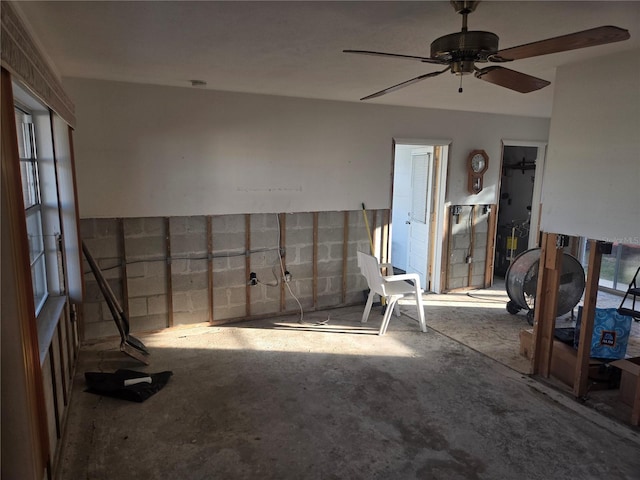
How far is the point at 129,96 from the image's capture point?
4.01 meters

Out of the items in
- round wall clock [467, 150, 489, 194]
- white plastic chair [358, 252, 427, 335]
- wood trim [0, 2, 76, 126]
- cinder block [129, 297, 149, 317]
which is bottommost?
cinder block [129, 297, 149, 317]

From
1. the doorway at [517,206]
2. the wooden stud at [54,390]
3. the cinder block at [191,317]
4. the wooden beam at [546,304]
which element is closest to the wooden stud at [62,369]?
the wooden stud at [54,390]

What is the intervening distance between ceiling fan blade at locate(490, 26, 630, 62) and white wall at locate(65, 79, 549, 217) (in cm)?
286

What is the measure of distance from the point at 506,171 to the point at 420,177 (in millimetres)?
1799

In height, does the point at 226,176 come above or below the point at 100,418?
above

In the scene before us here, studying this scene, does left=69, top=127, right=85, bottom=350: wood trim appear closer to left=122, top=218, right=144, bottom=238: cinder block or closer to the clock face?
left=122, top=218, right=144, bottom=238: cinder block

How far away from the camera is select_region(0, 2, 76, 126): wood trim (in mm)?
1527

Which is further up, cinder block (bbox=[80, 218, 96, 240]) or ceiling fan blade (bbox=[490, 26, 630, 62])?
ceiling fan blade (bbox=[490, 26, 630, 62])

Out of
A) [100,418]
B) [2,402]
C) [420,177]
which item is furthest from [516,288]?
[2,402]

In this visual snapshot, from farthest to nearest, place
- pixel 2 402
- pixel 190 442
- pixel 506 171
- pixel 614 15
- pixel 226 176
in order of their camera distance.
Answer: pixel 506 171 → pixel 226 176 → pixel 190 442 → pixel 614 15 → pixel 2 402

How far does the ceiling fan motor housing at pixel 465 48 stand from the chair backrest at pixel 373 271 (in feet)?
8.03

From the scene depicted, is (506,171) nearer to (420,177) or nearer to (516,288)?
(420,177)

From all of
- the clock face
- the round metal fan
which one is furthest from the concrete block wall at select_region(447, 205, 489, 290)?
the round metal fan

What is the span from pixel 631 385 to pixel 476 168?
3.43m
